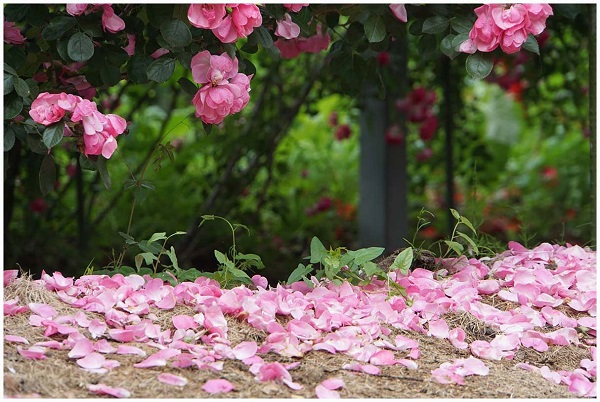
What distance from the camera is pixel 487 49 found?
1.64m

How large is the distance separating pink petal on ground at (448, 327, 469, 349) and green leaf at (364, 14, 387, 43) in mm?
662

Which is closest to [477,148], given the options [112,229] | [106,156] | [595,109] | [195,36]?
[595,109]

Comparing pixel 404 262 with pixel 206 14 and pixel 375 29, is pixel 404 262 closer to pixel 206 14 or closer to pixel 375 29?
pixel 375 29

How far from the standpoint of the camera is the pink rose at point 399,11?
5.95ft

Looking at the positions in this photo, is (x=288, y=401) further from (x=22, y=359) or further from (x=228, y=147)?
(x=228, y=147)

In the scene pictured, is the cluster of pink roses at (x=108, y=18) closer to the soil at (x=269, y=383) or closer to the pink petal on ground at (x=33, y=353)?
the soil at (x=269, y=383)

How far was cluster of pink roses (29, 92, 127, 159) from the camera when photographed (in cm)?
147

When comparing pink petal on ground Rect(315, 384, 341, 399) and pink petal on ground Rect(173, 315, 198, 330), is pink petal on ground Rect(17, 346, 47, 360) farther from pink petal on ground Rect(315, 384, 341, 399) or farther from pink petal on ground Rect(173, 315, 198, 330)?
pink petal on ground Rect(315, 384, 341, 399)

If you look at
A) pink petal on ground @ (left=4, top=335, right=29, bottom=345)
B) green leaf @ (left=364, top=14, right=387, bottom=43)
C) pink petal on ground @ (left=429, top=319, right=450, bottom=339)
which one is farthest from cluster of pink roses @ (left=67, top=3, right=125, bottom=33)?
pink petal on ground @ (left=429, top=319, right=450, bottom=339)

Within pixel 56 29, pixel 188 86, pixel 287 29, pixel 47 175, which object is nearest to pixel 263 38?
pixel 287 29

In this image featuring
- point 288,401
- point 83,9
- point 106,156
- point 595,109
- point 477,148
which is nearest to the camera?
point 288,401

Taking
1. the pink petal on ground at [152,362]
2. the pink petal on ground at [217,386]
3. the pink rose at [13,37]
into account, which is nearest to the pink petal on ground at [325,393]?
the pink petal on ground at [217,386]

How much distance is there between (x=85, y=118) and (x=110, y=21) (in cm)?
26

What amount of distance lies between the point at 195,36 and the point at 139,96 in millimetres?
2044
